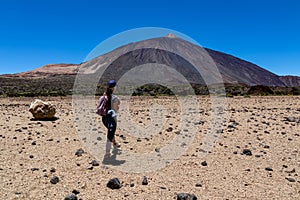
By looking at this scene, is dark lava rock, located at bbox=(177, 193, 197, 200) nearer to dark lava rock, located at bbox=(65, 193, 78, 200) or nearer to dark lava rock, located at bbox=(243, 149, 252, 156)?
dark lava rock, located at bbox=(65, 193, 78, 200)

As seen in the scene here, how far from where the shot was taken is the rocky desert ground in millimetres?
5414

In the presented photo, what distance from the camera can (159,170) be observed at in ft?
21.5

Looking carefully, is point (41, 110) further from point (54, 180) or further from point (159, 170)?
point (159, 170)

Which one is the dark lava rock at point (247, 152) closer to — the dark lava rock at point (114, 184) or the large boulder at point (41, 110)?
the dark lava rock at point (114, 184)

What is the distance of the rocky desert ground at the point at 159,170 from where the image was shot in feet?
17.8

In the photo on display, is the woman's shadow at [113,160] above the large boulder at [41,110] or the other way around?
the other way around

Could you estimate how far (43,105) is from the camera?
12906mm

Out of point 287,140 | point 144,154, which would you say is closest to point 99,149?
point 144,154

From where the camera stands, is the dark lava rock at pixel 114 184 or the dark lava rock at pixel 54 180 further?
A: the dark lava rock at pixel 54 180

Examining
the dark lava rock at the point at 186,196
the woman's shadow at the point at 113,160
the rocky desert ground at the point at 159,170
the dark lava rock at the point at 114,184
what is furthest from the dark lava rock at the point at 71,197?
the woman's shadow at the point at 113,160

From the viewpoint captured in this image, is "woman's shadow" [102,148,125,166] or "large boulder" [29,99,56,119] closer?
"woman's shadow" [102,148,125,166]

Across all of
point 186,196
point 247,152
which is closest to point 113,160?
point 186,196

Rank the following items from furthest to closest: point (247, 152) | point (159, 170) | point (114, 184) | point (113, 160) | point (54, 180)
Answer: point (247, 152)
point (113, 160)
point (159, 170)
point (54, 180)
point (114, 184)

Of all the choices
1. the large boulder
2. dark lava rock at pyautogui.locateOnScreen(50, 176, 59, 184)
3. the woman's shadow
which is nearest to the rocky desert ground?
dark lava rock at pyautogui.locateOnScreen(50, 176, 59, 184)
